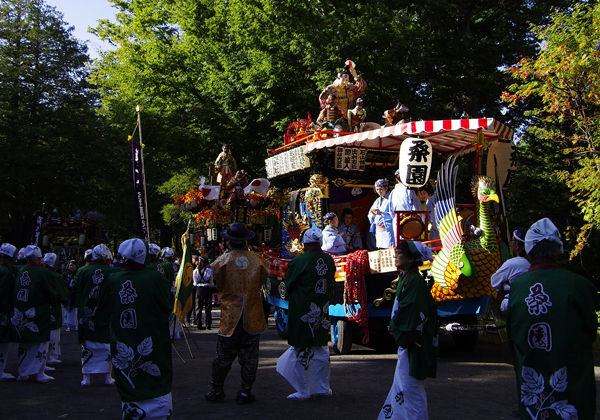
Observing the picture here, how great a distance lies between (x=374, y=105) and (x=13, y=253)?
13.0 metres

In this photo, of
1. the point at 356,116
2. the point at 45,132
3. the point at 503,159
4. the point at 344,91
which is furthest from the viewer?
the point at 45,132

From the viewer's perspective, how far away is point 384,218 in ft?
32.0

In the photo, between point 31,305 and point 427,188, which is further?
point 427,188

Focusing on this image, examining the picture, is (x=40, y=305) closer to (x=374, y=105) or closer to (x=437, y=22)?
(x=374, y=105)

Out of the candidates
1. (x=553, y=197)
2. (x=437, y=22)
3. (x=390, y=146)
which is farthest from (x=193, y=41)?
(x=553, y=197)

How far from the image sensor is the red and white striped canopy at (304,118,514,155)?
8.17m

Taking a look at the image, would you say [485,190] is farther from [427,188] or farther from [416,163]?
[427,188]

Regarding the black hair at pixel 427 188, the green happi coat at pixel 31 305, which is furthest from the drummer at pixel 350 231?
the green happi coat at pixel 31 305

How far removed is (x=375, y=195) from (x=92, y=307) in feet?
22.8

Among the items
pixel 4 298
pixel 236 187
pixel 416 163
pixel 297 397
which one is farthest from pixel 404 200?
pixel 4 298

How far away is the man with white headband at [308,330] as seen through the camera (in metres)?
6.19

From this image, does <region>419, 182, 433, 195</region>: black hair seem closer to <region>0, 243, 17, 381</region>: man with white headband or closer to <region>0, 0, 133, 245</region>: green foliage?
<region>0, 243, 17, 381</region>: man with white headband

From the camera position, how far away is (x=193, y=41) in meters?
20.9

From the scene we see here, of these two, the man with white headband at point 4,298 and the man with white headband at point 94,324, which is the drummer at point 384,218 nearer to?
the man with white headband at point 94,324
